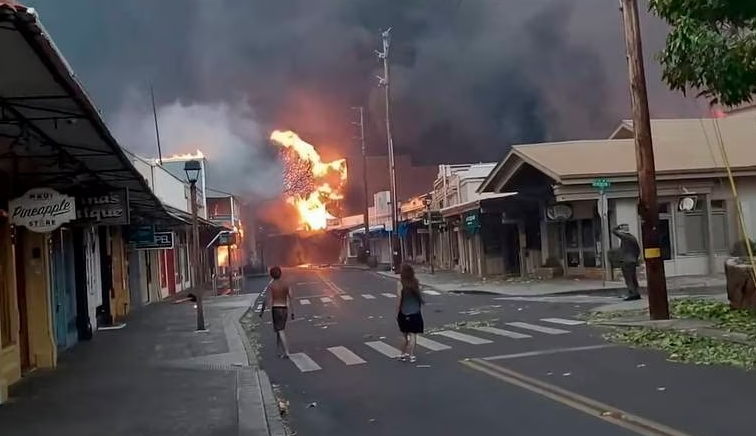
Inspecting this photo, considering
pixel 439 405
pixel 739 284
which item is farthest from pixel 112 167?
pixel 739 284

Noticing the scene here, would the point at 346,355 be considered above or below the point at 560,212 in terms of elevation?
below

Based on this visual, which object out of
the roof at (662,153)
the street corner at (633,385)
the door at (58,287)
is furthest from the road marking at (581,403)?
the roof at (662,153)

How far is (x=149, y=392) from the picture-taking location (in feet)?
37.3

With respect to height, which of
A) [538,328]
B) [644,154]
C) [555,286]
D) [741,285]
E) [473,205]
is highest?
[473,205]

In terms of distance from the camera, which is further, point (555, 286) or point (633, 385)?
point (555, 286)

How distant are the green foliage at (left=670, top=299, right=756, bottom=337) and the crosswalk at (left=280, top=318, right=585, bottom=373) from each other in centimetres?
201

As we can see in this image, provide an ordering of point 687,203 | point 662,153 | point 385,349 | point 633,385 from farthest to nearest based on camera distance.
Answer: point 662,153, point 687,203, point 385,349, point 633,385

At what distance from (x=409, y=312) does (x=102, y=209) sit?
6087 millimetres

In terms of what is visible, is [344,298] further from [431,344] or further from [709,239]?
[431,344]

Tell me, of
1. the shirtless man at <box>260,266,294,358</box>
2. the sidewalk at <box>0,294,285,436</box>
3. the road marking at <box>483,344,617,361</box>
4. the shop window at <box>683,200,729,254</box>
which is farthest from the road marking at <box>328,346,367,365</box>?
the shop window at <box>683,200,729,254</box>

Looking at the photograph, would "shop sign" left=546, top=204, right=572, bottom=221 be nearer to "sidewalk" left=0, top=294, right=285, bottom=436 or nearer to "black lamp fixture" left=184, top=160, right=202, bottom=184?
"black lamp fixture" left=184, top=160, right=202, bottom=184

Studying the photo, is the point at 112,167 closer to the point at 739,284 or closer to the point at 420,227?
the point at 739,284

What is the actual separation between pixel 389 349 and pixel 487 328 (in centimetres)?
311

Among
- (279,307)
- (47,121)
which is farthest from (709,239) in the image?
(47,121)
